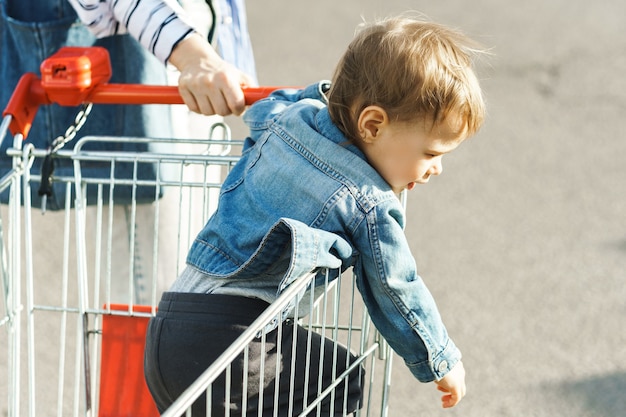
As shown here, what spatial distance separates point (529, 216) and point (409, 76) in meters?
3.62

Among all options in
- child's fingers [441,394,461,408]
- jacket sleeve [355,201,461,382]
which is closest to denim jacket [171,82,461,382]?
jacket sleeve [355,201,461,382]

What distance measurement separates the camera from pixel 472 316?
455cm

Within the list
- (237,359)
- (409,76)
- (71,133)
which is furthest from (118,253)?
(409,76)

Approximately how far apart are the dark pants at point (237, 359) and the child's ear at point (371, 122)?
39 cm

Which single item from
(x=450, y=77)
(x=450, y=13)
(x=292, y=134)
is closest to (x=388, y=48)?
(x=450, y=77)

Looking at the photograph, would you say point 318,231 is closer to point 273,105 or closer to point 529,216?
point 273,105

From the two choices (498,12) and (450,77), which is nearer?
(450,77)

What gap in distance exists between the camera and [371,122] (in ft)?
6.73

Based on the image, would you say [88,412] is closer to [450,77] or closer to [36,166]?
[36,166]

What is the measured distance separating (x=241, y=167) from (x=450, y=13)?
710 centimetres

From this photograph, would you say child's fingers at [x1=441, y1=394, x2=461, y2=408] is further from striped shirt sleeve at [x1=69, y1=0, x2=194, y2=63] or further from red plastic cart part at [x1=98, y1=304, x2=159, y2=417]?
striped shirt sleeve at [x1=69, y1=0, x2=194, y2=63]

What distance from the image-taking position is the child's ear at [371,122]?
2031 millimetres

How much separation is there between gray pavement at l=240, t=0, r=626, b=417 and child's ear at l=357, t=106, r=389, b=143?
0.52 m

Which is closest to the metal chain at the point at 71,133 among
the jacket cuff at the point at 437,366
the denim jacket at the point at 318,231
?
the denim jacket at the point at 318,231
